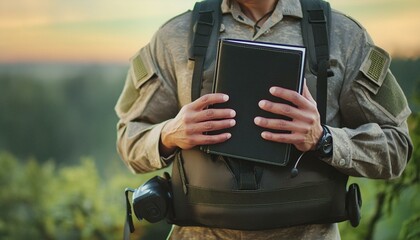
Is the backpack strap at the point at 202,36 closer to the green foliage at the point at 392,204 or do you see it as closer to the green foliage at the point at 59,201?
the green foliage at the point at 392,204

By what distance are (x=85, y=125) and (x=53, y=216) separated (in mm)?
396

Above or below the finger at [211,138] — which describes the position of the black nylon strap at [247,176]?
below

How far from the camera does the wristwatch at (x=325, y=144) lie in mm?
1963

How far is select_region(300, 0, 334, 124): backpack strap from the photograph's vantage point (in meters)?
2.00

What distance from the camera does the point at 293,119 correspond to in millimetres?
1920

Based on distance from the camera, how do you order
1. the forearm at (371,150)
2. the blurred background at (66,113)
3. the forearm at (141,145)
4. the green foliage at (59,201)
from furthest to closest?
1. the green foliage at (59,201)
2. the blurred background at (66,113)
3. the forearm at (141,145)
4. the forearm at (371,150)

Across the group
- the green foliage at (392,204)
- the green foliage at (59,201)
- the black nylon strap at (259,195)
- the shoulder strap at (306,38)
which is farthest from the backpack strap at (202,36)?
the green foliage at (59,201)

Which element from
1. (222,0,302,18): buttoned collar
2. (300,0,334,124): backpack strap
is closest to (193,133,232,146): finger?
(300,0,334,124): backpack strap

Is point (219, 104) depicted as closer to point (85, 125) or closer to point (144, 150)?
point (144, 150)

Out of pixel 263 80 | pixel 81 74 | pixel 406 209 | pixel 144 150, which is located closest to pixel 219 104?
pixel 263 80

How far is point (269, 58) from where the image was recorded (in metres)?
1.89

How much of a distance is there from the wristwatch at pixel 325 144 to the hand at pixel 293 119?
0.03 m

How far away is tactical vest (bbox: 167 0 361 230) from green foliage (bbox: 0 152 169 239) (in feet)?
5.40

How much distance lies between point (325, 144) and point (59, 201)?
201cm
